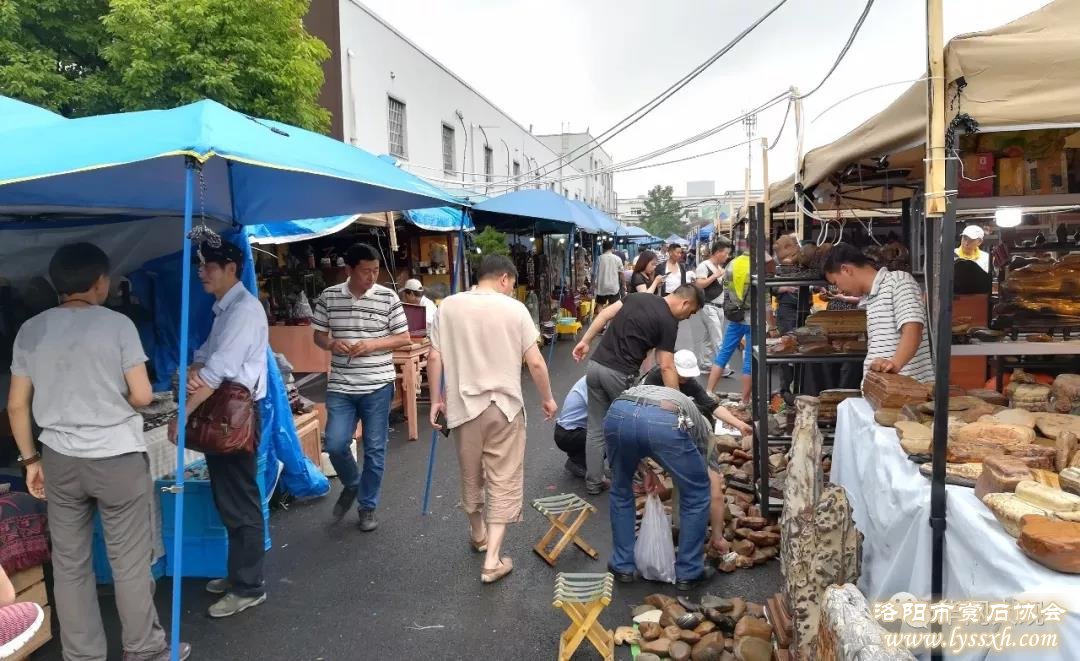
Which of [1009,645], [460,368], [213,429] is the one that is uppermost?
[460,368]

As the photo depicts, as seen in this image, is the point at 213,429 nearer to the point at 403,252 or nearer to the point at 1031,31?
the point at 1031,31

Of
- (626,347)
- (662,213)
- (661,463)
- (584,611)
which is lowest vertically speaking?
(584,611)

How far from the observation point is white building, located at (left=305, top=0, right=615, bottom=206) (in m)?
12.8

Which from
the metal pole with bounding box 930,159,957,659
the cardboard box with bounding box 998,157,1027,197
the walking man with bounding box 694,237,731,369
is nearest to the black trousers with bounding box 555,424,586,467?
the metal pole with bounding box 930,159,957,659

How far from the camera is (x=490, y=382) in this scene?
3.71m

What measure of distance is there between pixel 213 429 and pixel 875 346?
12.1ft

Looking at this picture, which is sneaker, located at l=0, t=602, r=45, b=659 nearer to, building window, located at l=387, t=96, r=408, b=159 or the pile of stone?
the pile of stone

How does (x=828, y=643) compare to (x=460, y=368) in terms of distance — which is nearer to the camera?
(x=828, y=643)

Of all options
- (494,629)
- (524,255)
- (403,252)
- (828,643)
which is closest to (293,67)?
(403,252)

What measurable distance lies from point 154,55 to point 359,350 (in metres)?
7.07

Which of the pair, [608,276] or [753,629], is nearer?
[753,629]

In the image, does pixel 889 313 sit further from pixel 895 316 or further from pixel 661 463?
pixel 661 463

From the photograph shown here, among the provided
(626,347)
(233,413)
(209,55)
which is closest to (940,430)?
(626,347)

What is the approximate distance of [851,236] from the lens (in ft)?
26.4
